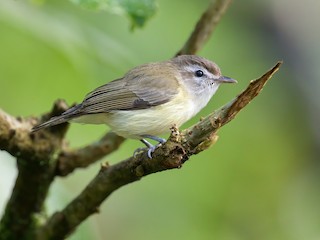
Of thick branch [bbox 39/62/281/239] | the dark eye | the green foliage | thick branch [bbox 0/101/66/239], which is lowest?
thick branch [bbox 39/62/281/239]

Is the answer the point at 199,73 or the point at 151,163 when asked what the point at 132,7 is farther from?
the point at 199,73

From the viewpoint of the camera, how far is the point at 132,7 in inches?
121

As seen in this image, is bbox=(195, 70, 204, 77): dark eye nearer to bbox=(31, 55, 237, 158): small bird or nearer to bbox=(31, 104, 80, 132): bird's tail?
bbox=(31, 55, 237, 158): small bird

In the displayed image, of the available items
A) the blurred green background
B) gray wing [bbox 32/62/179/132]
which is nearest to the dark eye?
gray wing [bbox 32/62/179/132]

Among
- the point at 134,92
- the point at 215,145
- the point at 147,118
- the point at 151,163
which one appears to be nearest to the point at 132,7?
the point at 151,163

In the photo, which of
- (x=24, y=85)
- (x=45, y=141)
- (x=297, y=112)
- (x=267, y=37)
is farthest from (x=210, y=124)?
(x=267, y=37)

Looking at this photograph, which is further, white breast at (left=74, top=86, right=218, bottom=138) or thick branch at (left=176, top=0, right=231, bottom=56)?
thick branch at (left=176, top=0, right=231, bottom=56)

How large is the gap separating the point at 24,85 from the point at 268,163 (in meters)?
2.11

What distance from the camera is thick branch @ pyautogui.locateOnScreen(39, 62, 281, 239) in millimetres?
2795

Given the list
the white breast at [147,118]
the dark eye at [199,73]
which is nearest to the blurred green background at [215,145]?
the white breast at [147,118]

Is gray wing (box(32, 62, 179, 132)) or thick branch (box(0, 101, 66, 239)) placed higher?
gray wing (box(32, 62, 179, 132))

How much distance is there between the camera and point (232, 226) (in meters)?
5.67

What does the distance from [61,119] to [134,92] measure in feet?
1.99

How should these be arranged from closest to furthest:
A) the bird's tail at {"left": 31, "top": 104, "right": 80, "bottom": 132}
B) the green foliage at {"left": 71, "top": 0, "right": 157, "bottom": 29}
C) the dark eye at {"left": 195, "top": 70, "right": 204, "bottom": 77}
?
the green foliage at {"left": 71, "top": 0, "right": 157, "bottom": 29} < the bird's tail at {"left": 31, "top": 104, "right": 80, "bottom": 132} < the dark eye at {"left": 195, "top": 70, "right": 204, "bottom": 77}
